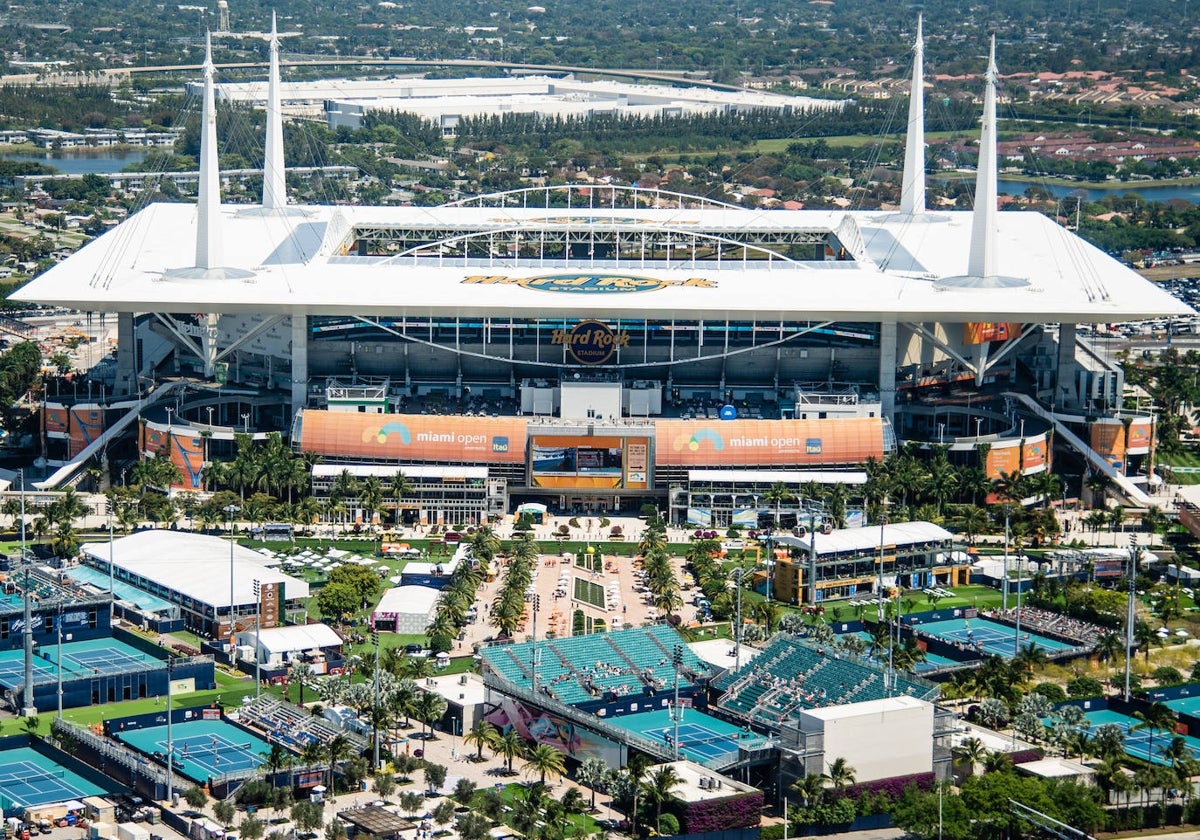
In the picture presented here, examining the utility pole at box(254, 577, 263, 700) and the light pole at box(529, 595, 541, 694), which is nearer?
the light pole at box(529, 595, 541, 694)

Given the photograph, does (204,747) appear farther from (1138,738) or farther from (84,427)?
(84,427)

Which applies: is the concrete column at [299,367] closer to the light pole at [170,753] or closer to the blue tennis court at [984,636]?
the light pole at [170,753]

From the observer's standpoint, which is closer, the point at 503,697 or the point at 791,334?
the point at 503,697

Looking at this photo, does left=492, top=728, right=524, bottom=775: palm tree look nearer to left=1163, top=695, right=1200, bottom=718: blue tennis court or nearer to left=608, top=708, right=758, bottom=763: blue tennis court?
left=608, top=708, right=758, bottom=763: blue tennis court

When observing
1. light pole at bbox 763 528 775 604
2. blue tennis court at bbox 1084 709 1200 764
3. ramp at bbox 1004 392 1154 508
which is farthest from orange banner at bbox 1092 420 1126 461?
blue tennis court at bbox 1084 709 1200 764

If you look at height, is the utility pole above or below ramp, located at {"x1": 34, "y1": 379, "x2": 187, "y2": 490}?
below

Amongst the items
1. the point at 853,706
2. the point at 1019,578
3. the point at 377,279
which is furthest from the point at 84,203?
the point at 853,706

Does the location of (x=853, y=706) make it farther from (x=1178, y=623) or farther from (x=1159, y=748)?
(x=1178, y=623)
